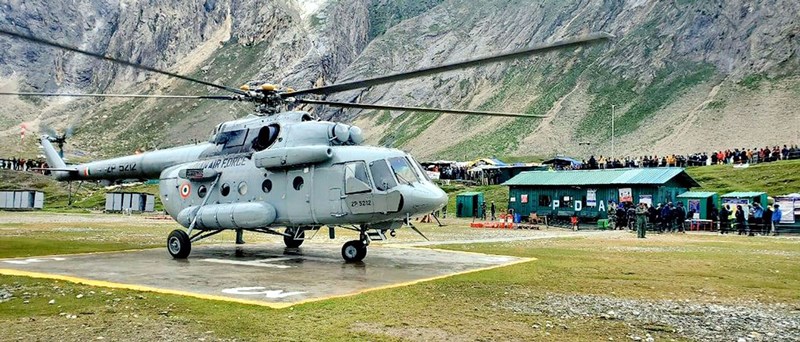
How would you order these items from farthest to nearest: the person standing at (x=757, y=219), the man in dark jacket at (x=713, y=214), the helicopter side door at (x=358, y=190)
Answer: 1. the man in dark jacket at (x=713, y=214)
2. the person standing at (x=757, y=219)
3. the helicopter side door at (x=358, y=190)

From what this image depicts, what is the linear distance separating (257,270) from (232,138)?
207 inches

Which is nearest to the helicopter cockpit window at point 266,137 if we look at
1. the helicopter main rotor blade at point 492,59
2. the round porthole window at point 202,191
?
the helicopter main rotor blade at point 492,59

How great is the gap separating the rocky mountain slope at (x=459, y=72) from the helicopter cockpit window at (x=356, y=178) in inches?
2537

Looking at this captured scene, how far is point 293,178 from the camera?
52.5 feet

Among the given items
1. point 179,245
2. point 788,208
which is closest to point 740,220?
point 788,208

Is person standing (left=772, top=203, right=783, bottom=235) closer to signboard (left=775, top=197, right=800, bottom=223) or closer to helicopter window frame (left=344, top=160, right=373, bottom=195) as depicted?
signboard (left=775, top=197, right=800, bottom=223)

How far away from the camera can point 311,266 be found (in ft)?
49.2

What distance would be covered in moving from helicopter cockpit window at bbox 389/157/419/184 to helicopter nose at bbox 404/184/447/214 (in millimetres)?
328

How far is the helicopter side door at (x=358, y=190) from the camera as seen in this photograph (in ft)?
49.3

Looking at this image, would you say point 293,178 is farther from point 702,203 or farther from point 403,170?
point 702,203

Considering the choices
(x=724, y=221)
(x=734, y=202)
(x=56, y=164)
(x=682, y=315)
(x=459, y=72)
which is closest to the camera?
(x=682, y=315)

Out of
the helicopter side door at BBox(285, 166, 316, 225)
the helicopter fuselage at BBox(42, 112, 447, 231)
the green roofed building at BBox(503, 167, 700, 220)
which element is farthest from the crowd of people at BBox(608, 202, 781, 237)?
the helicopter side door at BBox(285, 166, 316, 225)

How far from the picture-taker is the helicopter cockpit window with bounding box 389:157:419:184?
15242 mm

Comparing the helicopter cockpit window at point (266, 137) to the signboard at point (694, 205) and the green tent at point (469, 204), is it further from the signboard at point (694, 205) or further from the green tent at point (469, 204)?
the green tent at point (469, 204)
